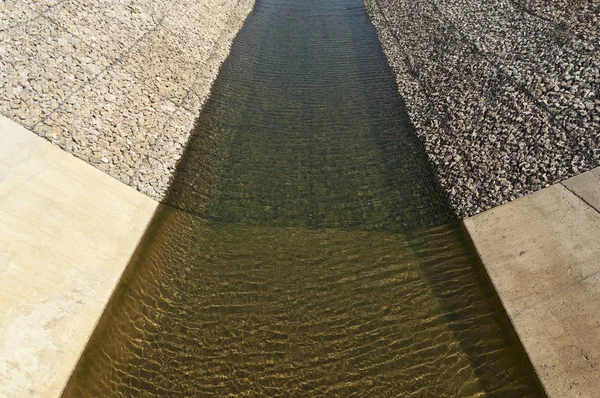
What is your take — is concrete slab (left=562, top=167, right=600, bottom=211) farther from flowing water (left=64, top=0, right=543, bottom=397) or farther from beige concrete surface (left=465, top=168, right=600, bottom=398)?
flowing water (left=64, top=0, right=543, bottom=397)

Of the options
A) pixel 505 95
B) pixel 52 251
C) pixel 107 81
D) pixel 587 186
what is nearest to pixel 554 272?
pixel 587 186

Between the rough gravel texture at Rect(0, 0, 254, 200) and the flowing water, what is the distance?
55.6 inches

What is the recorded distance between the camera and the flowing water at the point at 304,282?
8945 millimetres

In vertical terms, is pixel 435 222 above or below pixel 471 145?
below

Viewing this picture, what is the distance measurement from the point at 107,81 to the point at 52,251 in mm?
7752

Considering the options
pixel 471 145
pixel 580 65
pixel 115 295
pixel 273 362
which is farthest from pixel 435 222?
pixel 115 295

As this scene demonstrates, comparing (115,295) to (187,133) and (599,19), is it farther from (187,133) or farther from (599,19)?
(599,19)

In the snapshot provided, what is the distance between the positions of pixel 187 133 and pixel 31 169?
5797 mm

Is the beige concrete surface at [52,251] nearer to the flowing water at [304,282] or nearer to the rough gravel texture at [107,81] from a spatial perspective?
the flowing water at [304,282]

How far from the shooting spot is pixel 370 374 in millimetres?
8938

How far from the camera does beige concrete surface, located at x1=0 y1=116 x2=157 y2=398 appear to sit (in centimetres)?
887

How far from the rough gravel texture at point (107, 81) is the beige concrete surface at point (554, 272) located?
10651 millimetres

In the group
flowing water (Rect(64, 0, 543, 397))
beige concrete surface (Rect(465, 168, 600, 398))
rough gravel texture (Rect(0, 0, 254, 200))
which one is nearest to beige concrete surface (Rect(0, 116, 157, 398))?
flowing water (Rect(64, 0, 543, 397))

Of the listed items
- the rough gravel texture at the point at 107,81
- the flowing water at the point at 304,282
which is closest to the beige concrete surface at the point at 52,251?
the flowing water at the point at 304,282
